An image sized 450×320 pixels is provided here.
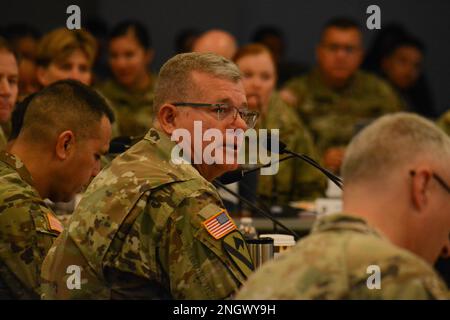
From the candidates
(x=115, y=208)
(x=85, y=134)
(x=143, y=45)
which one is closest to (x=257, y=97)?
(x=143, y=45)

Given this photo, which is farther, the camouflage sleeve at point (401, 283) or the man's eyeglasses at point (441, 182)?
the man's eyeglasses at point (441, 182)

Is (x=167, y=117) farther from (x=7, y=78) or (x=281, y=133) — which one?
(x=281, y=133)

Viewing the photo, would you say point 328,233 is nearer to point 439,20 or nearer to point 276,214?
point 276,214

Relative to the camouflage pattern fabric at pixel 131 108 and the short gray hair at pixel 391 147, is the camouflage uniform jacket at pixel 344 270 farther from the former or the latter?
the camouflage pattern fabric at pixel 131 108

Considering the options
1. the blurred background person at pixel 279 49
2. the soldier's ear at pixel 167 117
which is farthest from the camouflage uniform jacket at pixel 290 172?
the soldier's ear at pixel 167 117

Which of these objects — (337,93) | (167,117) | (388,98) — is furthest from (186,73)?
(388,98)

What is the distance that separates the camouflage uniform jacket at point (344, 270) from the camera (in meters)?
1.79

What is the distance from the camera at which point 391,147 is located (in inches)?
76.5

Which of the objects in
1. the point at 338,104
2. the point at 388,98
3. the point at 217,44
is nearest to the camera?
the point at 217,44

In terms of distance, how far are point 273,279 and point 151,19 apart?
615 centimetres

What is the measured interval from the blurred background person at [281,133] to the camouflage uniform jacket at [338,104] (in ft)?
2.42

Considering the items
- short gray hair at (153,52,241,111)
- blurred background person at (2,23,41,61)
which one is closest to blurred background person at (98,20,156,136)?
blurred background person at (2,23,41,61)

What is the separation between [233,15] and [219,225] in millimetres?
5622

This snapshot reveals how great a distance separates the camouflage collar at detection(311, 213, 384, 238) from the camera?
1884mm
